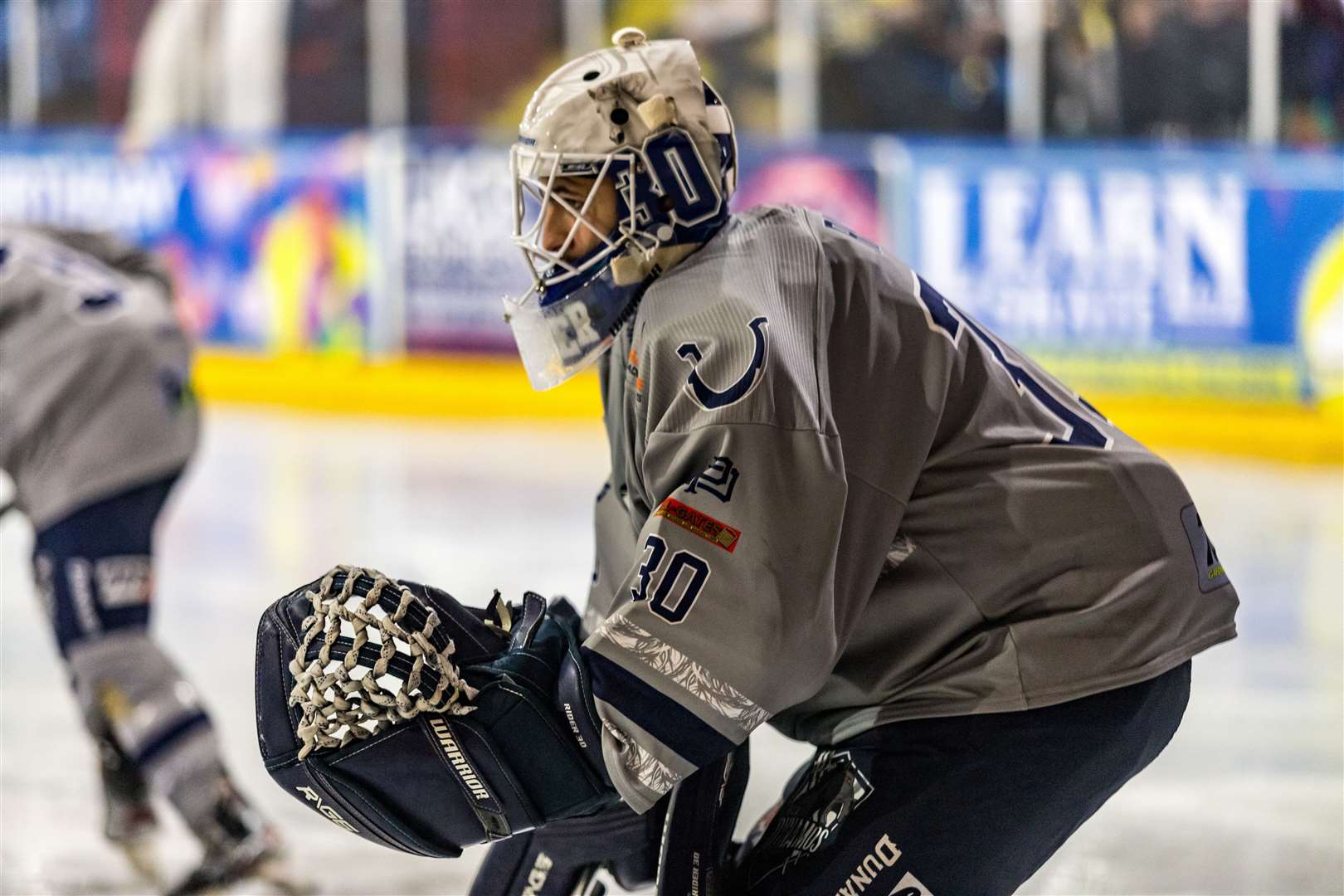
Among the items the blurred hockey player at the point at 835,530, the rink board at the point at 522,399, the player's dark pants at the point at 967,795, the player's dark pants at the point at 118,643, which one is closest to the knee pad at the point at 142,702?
the player's dark pants at the point at 118,643

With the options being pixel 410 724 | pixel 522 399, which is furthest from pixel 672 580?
pixel 522 399

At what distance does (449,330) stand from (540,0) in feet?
6.73

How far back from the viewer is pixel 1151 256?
777 centimetres

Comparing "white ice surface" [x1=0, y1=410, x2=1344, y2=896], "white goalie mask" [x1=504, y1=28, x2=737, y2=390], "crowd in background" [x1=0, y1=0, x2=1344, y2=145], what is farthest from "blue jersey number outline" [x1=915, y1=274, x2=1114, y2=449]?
"crowd in background" [x1=0, y1=0, x2=1344, y2=145]

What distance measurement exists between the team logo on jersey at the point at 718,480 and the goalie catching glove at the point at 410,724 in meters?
0.23

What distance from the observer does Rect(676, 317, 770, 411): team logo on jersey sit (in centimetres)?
169

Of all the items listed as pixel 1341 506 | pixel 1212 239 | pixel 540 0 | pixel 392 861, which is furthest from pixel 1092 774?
pixel 540 0

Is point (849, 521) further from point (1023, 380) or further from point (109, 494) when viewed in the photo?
point (109, 494)

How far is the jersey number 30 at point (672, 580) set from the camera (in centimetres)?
168

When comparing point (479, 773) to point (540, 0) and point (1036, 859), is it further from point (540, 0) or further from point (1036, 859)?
point (540, 0)

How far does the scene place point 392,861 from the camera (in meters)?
3.55

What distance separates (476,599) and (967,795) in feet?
11.9

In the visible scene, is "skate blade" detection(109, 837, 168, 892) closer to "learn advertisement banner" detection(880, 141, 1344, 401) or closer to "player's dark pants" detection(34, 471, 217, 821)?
"player's dark pants" detection(34, 471, 217, 821)

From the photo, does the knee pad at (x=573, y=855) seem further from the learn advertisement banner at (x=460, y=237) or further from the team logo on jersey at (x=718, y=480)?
the learn advertisement banner at (x=460, y=237)
